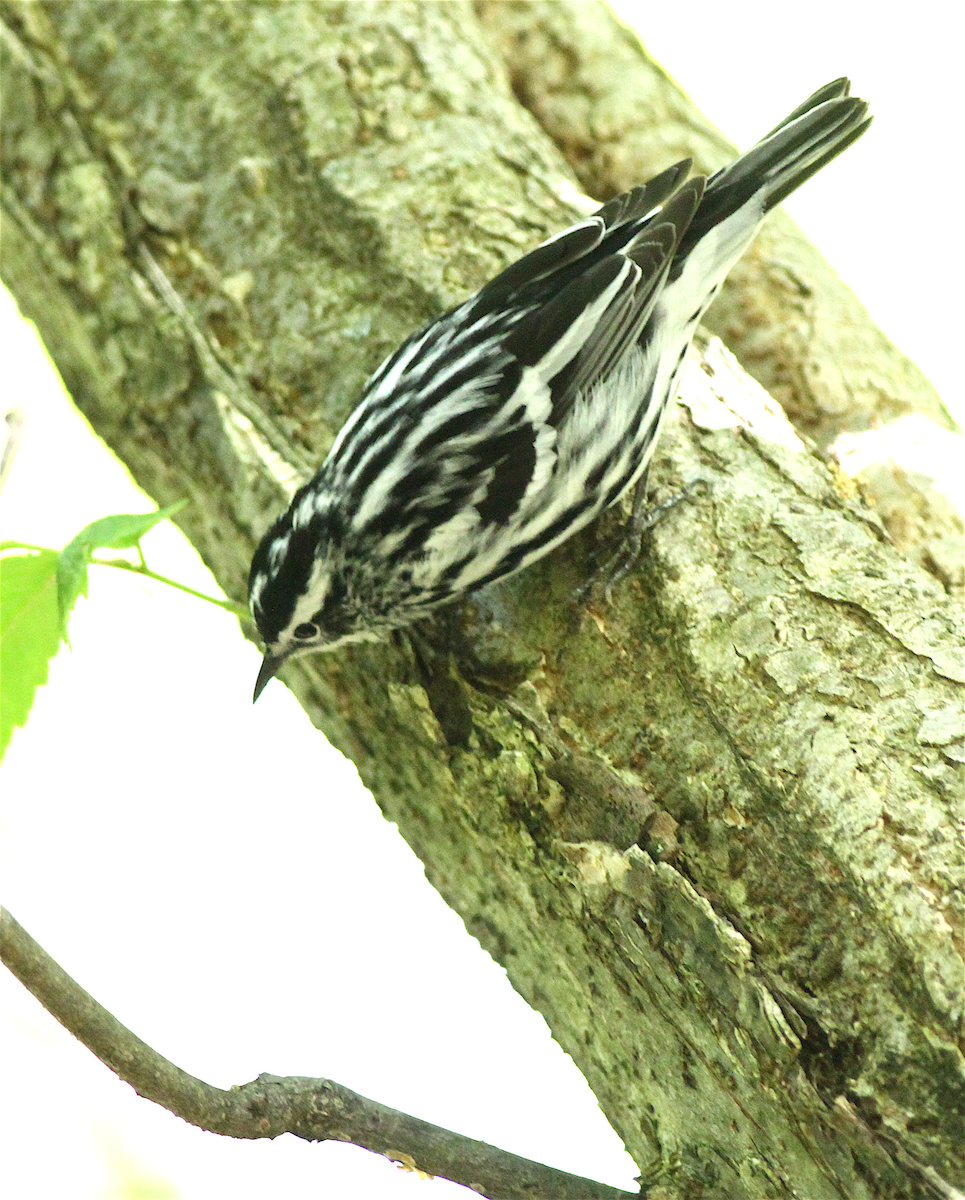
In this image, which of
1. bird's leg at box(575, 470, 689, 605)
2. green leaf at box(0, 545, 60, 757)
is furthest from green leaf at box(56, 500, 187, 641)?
bird's leg at box(575, 470, 689, 605)

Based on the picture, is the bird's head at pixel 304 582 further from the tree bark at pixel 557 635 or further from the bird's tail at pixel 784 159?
the bird's tail at pixel 784 159

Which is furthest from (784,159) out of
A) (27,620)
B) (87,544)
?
(27,620)

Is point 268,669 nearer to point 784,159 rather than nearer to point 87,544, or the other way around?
point 87,544

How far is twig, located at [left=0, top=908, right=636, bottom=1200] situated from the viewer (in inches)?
63.2

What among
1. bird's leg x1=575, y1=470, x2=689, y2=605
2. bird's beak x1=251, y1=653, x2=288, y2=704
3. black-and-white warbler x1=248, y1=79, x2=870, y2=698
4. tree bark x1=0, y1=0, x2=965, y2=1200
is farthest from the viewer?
bird's beak x1=251, y1=653, x2=288, y2=704

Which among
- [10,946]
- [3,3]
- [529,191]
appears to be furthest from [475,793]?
[3,3]

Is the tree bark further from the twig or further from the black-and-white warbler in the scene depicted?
the twig

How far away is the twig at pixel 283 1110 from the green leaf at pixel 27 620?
2.21 ft

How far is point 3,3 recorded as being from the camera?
339 centimetres

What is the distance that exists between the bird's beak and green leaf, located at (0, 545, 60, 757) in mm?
734

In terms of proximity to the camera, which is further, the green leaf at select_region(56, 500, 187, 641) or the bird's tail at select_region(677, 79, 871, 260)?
the bird's tail at select_region(677, 79, 871, 260)

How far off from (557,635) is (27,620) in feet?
3.54

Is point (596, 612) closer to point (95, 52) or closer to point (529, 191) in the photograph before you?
point (529, 191)

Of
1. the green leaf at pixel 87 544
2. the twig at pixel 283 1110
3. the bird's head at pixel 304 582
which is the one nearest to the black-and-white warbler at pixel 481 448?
the bird's head at pixel 304 582
